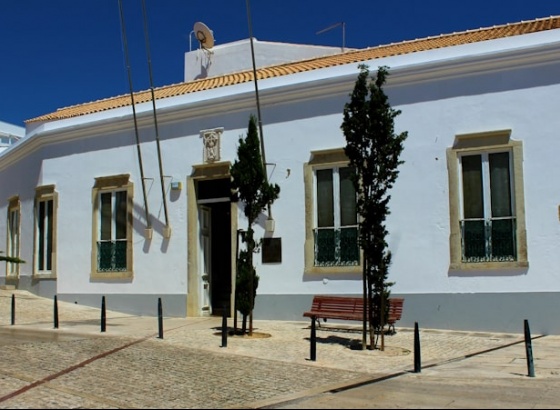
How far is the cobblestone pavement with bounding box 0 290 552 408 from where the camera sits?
308 inches

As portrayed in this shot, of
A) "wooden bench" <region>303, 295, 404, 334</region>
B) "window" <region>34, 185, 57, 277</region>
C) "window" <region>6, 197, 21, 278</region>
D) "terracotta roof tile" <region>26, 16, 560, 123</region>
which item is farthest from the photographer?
"window" <region>6, 197, 21, 278</region>

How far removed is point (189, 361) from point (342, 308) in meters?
4.40

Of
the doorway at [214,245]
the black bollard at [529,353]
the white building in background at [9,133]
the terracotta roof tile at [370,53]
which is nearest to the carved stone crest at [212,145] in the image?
the doorway at [214,245]

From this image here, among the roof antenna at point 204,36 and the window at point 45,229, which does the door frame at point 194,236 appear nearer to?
the window at point 45,229

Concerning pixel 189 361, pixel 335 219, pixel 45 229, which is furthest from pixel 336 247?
pixel 45 229

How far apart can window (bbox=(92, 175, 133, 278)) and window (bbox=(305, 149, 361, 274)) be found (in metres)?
5.39

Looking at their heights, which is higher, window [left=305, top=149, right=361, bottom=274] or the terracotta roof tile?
the terracotta roof tile

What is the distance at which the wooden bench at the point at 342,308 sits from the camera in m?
13.0

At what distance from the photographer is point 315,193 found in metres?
15.2

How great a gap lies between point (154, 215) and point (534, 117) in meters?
9.68

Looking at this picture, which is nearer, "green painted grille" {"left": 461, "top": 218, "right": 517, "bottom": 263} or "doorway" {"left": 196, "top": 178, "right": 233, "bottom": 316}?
"green painted grille" {"left": 461, "top": 218, "right": 517, "bottom": 263}

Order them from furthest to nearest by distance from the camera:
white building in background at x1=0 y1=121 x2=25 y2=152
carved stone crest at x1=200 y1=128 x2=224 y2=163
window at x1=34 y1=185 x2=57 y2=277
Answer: white building in background at x1=0 y1=121 x2=25 y2=152 < window at x1=34 y1=185 x2=57 y2=277 < carved stone crest at x1=200 y1=128 x2=224 y2=163

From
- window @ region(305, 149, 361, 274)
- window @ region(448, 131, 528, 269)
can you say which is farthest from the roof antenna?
window @ region(448, 131, 528, 269)

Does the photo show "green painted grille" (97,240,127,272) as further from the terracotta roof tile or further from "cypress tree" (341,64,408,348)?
"cypress tree" (341,64,408,348)
